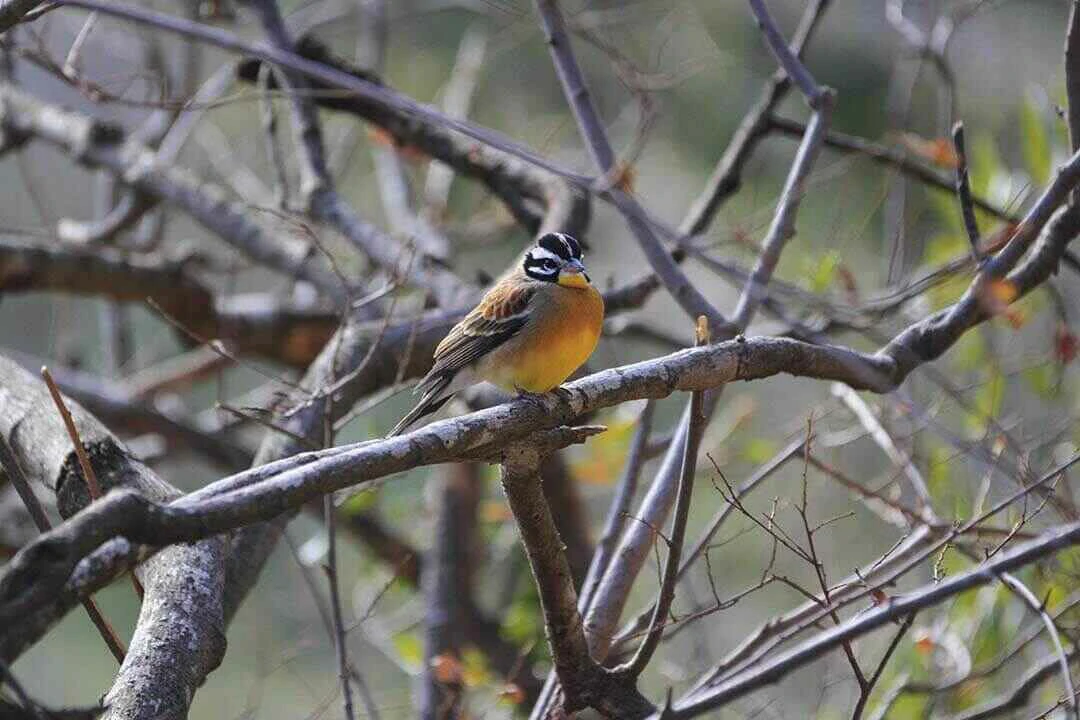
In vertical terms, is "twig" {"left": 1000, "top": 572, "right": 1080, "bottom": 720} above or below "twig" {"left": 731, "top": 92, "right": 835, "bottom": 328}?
below

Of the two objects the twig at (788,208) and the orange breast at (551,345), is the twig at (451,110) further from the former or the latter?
the twig at (788,208)

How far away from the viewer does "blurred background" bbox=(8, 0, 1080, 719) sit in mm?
5145

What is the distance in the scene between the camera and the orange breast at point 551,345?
3676mm

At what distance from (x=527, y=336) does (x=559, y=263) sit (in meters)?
0.38

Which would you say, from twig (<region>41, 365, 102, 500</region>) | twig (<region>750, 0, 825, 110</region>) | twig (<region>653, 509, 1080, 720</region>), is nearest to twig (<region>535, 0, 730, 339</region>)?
twig (<region>750, 0, 825, 110</region>)

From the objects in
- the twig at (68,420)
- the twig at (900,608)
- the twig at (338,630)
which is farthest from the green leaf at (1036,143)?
the twig at (68,420)

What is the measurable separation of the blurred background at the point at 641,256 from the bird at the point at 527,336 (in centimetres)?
61

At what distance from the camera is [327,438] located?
3342 millimetres

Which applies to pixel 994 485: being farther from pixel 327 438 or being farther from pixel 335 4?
pixel 335 4

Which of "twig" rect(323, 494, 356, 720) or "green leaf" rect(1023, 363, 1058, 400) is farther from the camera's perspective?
"green leaf" rect(1023, 363, 1058, 400)

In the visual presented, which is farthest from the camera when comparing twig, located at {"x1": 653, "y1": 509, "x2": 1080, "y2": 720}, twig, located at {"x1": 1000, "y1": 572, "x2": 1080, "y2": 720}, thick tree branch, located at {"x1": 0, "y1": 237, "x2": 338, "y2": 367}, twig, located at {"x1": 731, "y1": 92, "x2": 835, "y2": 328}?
thick tree branch, located at {"x1": 0, "y1": 237, "x2": 338, "y2": 367}

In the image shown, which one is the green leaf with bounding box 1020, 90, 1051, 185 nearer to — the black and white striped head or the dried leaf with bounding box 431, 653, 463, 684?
the black and white striped head

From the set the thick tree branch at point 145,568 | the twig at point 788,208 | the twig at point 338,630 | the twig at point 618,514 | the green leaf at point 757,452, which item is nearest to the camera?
the thick tree branch at point 145,568

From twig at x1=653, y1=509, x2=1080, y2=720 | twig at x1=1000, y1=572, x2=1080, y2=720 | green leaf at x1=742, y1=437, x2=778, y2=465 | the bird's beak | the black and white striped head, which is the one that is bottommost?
twig at x1=653, y1=509, x2=1080, y2=720
